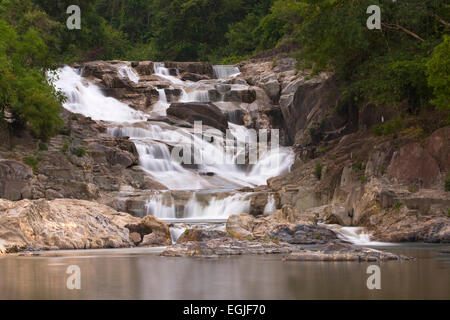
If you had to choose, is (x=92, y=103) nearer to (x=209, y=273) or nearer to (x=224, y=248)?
(x=224, y=248)

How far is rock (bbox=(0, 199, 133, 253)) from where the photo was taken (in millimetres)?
18516

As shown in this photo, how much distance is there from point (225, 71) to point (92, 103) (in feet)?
46.5

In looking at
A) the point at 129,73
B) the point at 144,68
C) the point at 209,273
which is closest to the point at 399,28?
the point at 209,273

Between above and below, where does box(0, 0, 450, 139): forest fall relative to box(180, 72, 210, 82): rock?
below

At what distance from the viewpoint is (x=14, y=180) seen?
27422 mm

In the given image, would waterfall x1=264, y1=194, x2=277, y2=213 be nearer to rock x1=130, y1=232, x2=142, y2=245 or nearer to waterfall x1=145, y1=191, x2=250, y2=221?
waterfall x1=145, y1=191, x2=250, y2=221

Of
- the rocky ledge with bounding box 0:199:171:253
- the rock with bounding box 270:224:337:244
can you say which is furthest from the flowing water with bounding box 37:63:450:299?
the rocky ledge with bounding box 0:199:171:253

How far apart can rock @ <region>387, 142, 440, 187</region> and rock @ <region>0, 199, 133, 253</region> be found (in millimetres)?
10774

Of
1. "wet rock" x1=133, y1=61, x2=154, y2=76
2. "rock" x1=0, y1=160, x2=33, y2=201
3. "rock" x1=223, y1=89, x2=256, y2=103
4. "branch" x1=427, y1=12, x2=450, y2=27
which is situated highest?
"wet rock" x1=133, y1=61, x2=154, y2=76

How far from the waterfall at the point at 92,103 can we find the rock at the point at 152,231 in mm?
26413

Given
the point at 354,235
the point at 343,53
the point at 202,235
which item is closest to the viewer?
the point at 202,235

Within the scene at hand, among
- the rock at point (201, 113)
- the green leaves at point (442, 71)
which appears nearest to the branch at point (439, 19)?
the green leaves at point (442, 71)

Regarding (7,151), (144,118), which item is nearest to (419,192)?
(7,151)

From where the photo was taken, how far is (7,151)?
3195cm
